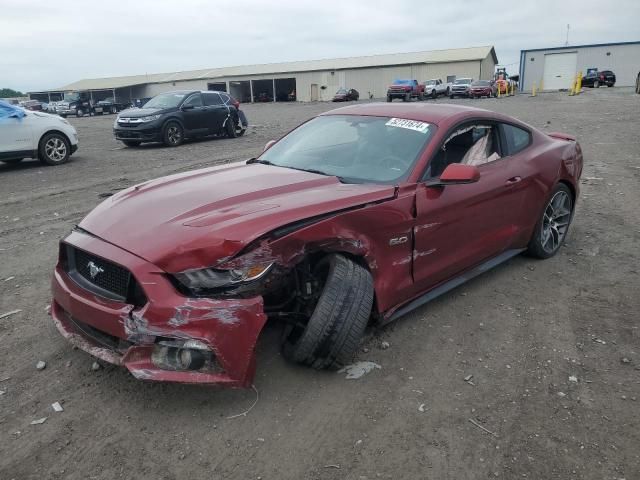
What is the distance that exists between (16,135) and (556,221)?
32.0 ft

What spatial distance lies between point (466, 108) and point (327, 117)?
119 cm

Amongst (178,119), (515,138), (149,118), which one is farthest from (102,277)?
(178,119)

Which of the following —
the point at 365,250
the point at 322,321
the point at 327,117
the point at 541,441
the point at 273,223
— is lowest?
the point at 541,441

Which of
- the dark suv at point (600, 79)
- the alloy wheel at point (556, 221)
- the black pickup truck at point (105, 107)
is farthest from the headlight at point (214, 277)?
the dark suv at point (600, 79)

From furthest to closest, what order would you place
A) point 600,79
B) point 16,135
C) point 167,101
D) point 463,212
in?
1. point 600,79
2. point 167,101
3. point 16,135
4. point 463,212

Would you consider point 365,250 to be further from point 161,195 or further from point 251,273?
point 161,195

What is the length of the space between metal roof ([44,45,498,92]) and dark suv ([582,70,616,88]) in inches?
463

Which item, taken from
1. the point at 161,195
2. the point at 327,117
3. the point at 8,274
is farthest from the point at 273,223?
the point at 8,274

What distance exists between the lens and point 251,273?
2.75 metres

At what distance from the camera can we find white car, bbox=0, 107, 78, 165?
998cm

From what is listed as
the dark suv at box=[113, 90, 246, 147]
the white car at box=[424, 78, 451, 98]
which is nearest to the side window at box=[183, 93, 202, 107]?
the dark suv at box=[113, 90, 246, 147]

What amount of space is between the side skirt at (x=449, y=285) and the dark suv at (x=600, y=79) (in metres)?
51.1

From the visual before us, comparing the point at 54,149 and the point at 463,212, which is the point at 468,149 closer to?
the point at 463,212

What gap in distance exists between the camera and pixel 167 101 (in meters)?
14.9
